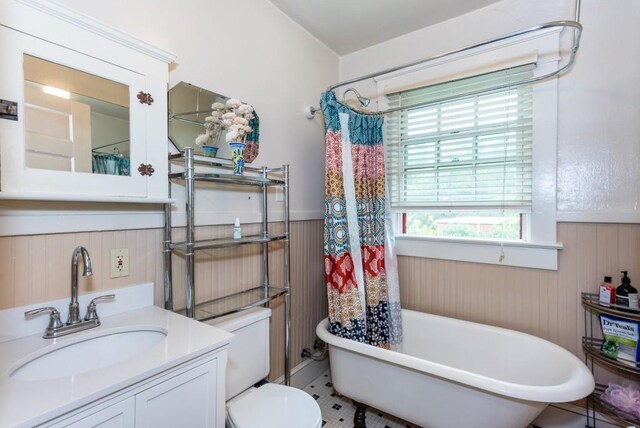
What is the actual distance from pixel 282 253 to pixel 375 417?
117cm

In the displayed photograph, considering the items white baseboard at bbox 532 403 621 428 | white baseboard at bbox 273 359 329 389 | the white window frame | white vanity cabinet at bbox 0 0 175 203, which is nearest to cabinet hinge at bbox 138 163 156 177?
white vanity cabinet at bbox 0 0 175 203

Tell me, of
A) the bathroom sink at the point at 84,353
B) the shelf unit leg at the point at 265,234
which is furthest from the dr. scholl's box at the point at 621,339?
the bathroom sink at the point at 84,353

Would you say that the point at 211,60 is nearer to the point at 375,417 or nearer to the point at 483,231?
the point at 483,231

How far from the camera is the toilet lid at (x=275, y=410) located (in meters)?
1.20

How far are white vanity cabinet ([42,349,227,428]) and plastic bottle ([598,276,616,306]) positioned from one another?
6.28ft

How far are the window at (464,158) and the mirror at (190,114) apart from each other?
1.29m

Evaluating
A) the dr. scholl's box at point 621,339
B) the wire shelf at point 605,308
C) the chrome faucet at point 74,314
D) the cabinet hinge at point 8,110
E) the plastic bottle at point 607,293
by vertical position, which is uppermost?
the cabinet hinge at point 8,110

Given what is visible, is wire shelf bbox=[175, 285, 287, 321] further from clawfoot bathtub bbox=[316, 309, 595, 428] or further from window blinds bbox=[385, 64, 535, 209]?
window blinds bbox=[385, 64, 535, 209]

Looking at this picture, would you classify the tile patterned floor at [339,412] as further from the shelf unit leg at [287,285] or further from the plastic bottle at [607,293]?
the plastic bottle at [607,293]

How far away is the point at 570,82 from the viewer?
68.0 inches

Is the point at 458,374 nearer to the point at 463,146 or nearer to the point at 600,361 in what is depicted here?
the point at 600,361

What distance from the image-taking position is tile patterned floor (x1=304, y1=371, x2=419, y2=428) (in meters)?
1.77

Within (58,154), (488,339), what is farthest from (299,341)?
(58,154)

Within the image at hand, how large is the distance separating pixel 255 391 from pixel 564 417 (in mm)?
1766
